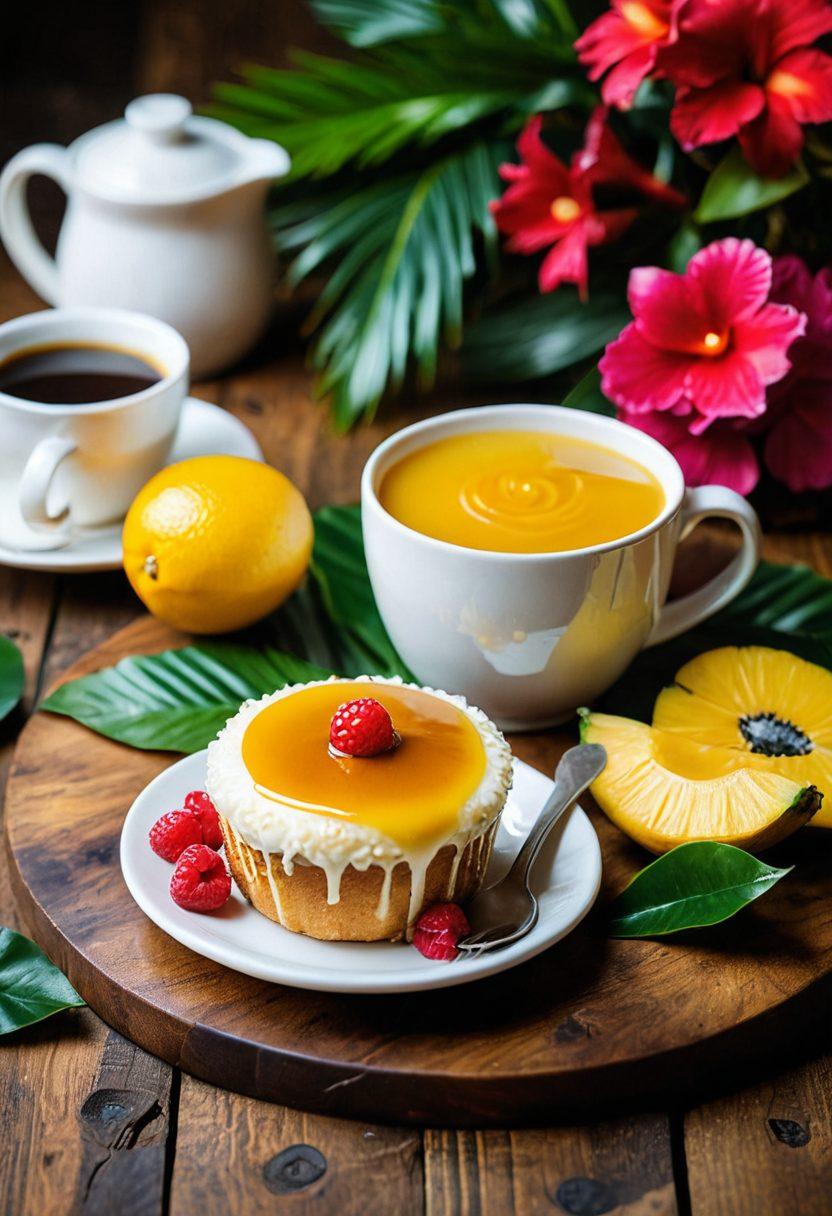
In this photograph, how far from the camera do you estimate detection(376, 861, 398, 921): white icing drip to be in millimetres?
1013

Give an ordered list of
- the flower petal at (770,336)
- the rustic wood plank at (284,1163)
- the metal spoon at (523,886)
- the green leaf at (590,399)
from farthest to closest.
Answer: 1. the green leaf at (590,399)
2. the flower petal at (770,336)
3. the metal spoon at (523,886)
4. the rustic wood plank at (284,1163)

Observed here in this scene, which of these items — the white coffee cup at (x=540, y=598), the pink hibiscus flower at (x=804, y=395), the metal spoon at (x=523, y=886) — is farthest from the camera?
the pink hibiscus flower at (x=804, y=395)

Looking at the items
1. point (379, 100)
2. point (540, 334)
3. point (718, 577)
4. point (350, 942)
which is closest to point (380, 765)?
point (350, 942)

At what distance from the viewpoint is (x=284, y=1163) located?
3.14 ft

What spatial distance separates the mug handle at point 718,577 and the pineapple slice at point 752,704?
66mm

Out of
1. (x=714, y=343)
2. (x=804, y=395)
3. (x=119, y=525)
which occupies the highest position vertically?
(x=714, y=343)

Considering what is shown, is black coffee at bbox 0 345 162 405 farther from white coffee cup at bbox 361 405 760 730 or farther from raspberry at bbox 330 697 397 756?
raspberry at bbox 330 697 397 756

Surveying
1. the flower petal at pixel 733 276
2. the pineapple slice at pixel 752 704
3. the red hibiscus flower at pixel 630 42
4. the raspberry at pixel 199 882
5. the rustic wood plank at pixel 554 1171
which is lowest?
the rustic wood plank at pixel 554 1171

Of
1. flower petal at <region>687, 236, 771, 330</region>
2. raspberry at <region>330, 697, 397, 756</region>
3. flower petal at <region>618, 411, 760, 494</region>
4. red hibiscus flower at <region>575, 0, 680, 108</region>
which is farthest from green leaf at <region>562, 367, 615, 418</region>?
raspberry at <region>330, 697, 397, 756</region>

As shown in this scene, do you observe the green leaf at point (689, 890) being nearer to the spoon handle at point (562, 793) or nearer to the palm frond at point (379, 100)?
the spoon handle at point (562, 793)

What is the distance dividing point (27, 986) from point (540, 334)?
47.9 inches

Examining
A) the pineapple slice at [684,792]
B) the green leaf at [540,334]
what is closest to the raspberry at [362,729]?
the pineapple slice at [684,792]

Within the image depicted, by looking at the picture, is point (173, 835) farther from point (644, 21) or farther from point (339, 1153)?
point (644, 21)

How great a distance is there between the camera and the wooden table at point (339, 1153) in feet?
3.08
